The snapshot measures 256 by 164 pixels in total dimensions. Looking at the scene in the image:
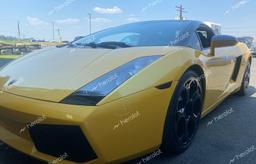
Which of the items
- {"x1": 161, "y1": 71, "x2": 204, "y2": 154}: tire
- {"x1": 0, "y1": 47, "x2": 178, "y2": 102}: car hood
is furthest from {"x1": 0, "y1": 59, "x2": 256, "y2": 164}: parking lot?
{"x1": 0, "y1": 47, "x2": 178, "y2": 102}: car hood

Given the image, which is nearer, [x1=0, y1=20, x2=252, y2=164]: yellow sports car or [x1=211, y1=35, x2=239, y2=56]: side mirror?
[x1=0, y1=20, x2=252, y2=164]: yellow sports car

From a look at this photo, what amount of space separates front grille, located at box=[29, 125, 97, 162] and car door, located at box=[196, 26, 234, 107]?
5.33 ft

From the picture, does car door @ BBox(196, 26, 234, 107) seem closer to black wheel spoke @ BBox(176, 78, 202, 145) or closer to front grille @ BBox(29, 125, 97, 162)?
black wheel spoke @ BBox(176, 78, 202, 145)

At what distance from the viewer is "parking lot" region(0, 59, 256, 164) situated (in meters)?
2.41

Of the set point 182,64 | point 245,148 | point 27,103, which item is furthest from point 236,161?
point 27,103

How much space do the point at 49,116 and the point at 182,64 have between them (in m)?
1.17

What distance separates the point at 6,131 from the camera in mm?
2170

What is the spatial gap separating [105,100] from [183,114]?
0.99 metres

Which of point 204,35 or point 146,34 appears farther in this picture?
point 204,35

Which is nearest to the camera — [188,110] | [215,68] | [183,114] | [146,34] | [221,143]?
[183,114]

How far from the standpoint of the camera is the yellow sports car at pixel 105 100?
1.79 meters

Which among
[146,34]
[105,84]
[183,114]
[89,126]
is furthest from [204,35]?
[89,126]

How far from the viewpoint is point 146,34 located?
3.06m

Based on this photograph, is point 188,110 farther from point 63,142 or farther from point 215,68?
point 63,142
